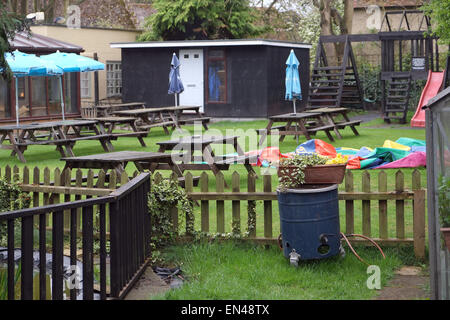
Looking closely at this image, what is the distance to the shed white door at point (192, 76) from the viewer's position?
28.8 meters

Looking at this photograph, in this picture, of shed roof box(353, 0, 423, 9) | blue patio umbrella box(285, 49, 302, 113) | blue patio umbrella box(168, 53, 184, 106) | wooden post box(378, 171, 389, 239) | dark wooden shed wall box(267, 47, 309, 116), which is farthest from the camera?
shed roof box(353, 0, 423, 9)

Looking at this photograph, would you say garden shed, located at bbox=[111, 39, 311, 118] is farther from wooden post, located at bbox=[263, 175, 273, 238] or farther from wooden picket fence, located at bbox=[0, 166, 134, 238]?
wooden post, located at bbox=[263, 175, 273, 238]

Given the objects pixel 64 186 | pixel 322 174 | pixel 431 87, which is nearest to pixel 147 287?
pixel 322 174

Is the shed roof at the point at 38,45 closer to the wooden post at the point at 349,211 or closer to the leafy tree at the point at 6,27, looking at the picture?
the leafy tree at the point at 6,27

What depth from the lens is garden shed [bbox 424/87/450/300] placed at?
5285 millimetres

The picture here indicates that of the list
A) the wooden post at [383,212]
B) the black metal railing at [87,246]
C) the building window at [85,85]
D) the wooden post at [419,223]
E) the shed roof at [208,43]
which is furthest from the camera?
the building window at [85,85]

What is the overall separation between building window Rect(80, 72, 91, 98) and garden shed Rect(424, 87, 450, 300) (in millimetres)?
26901

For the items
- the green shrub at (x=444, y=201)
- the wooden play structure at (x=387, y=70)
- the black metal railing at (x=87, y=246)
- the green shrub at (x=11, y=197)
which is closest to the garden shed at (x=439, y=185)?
the green shrub at (x=444, y=201)

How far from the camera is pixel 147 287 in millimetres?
5934

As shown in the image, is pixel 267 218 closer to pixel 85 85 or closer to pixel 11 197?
pixel 11 197

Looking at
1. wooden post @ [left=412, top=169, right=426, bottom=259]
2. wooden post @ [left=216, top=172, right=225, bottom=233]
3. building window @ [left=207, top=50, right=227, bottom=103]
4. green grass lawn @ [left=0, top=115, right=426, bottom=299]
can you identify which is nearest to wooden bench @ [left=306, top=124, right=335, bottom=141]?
building window @ [left=207, top=50, right=227, bottom=103]

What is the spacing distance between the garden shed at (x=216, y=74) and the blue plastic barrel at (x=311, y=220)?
2100cm

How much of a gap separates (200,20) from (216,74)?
640cm
